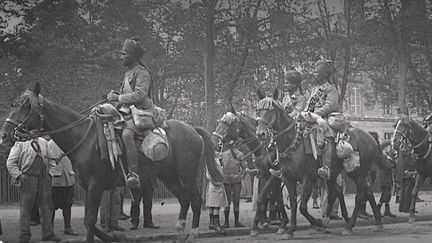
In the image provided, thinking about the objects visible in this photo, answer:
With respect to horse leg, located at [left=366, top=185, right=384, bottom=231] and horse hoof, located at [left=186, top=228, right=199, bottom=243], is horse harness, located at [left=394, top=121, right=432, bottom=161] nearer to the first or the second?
horse leg, located at [left=366, top=185, right=384, bottom=231]

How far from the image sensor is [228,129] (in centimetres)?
1625

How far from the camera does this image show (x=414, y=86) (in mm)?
35531

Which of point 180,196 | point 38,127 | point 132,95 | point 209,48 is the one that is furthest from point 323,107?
point 209,48

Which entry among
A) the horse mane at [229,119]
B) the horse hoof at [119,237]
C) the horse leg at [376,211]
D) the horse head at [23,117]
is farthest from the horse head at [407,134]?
the horse head at [23,117]

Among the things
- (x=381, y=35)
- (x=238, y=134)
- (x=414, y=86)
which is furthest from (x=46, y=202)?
(x=414, y=86)

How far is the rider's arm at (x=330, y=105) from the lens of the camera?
1553 cm

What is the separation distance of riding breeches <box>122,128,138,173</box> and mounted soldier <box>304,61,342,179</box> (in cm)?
415

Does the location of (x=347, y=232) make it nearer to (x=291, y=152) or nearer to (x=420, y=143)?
(x=291, y=152)

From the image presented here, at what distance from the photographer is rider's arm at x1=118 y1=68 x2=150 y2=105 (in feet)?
42.6

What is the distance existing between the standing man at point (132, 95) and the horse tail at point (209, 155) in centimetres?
177

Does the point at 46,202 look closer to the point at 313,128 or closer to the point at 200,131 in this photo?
the point at 200,131

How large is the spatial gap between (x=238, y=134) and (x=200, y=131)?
6.29ft

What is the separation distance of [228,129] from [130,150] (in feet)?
13.7

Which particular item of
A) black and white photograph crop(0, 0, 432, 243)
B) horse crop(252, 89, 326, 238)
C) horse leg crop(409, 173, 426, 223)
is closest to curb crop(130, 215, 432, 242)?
black and white photograph crop(0, 0, 432, 243)
